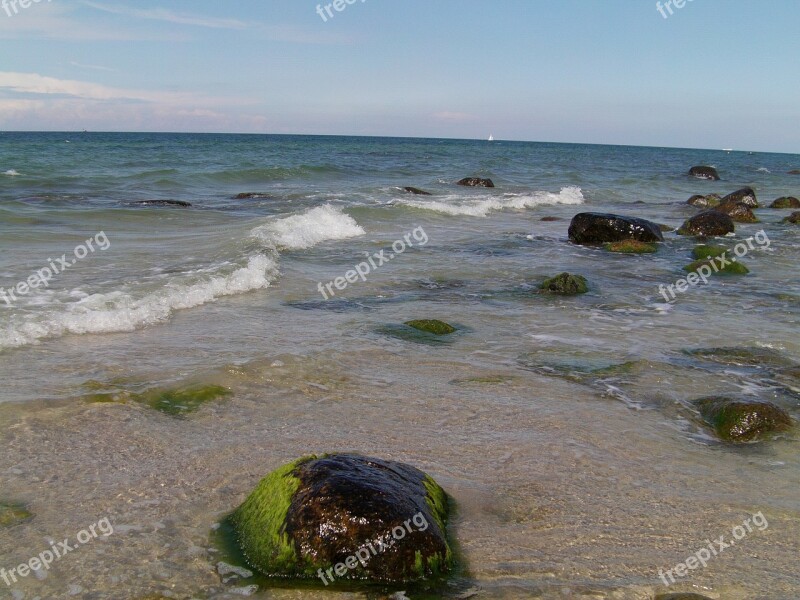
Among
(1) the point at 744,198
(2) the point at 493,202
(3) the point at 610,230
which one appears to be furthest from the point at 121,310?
(1) the point at 744,198

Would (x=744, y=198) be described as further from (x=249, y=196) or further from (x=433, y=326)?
(x=433, y=326)

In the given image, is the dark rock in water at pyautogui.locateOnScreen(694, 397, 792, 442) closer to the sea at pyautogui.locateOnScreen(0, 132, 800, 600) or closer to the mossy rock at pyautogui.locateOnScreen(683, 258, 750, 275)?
the sea at pyautogui.locateOnScreen(0, 132, 800, 600)

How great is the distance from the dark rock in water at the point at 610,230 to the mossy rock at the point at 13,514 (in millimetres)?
12491

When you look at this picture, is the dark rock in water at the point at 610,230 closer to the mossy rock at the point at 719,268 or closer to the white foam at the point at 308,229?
the mossy rock at the point at 719,268

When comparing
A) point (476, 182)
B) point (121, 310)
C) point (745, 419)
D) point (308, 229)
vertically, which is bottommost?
point (745, 419)

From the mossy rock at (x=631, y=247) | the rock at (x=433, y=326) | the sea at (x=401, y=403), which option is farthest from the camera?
the mossy rock at (x=631, y=247)

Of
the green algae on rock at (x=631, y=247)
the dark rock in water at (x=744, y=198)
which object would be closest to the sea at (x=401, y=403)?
the green algae on rock at (x=631, y=247)

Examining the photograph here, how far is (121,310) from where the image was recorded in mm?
7488

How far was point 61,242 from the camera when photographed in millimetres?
11945

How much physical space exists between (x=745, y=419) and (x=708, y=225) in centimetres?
1240

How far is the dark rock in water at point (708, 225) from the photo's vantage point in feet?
53.6

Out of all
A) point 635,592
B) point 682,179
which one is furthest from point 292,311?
point 682,179

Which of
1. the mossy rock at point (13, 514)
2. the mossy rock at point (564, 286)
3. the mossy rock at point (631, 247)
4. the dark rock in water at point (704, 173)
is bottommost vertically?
the mossy rock at point (13, 514)

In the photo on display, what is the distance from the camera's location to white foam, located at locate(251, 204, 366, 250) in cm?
1277
